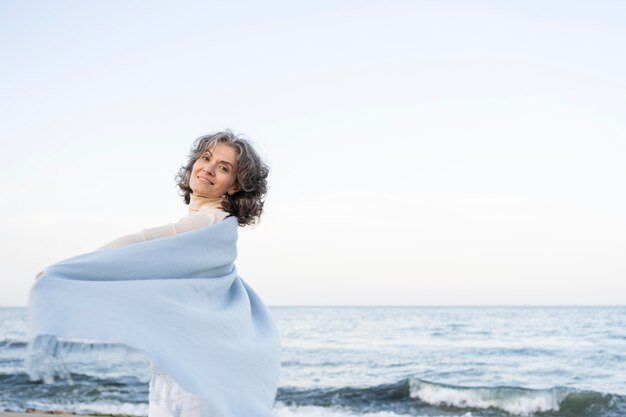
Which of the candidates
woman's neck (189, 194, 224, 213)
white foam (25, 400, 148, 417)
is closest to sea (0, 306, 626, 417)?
white foam (25, 400, 148, 417)

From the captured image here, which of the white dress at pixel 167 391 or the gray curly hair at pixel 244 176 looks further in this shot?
the gray curly hair at pixel 244 176

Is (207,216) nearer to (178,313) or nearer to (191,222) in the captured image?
(191,222)

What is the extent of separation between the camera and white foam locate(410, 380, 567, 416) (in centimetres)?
1091

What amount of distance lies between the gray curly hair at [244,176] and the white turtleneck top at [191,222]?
67 millimetres

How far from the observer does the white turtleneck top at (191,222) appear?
2105 mm

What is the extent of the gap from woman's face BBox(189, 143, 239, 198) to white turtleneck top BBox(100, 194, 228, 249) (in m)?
0.03

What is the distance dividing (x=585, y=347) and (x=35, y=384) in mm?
13341

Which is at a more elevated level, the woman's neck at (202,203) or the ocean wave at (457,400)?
the woman's neck at (202,203)

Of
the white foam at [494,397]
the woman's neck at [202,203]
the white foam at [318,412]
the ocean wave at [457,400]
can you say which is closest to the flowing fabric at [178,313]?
the woman's neck at [202,203]

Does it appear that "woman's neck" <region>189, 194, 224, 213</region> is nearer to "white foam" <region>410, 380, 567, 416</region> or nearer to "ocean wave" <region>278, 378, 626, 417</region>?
"ocean wave" <region>278, 378, 626, 417</region>

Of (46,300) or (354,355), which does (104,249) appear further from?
(354,355)

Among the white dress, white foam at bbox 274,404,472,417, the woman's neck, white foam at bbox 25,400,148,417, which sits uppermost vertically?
the woman's neck

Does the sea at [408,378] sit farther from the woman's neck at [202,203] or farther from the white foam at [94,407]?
the woman's neck at [202,203]

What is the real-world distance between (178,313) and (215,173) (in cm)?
65
